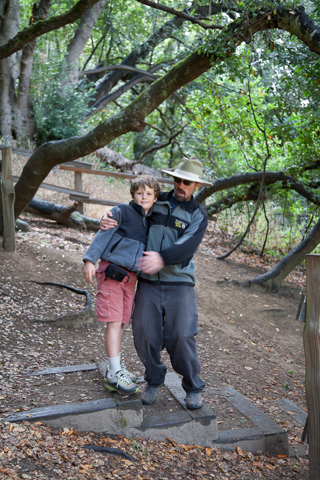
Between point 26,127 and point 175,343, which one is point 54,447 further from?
point 26,127

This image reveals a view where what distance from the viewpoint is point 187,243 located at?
2895mm

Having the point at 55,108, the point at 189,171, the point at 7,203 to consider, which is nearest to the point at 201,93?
the point at 55,108

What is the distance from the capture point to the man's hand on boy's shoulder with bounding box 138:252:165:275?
108 inches

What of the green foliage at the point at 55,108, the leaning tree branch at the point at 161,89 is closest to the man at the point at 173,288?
the leaning tree branch at the point at 161,89

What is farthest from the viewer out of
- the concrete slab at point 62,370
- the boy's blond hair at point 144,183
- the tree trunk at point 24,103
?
the tree trunk at point 24,103

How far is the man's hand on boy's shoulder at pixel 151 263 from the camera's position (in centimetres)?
275

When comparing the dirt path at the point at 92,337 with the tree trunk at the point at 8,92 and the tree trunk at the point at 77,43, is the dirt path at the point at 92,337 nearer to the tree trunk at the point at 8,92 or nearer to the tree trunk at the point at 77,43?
the tree trunk at the point at 8,92

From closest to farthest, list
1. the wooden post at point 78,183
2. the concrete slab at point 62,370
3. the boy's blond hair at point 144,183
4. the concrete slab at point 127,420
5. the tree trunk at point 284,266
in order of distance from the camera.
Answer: the concrete slab at point 127,420
the boy's blond hair at point 144,183
the concrete slab at point 62,370
the tree trunk at point 284,266
the wooden post at point 78,183

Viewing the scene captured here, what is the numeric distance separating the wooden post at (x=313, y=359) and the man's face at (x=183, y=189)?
887mm

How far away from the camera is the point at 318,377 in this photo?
2.91 meters

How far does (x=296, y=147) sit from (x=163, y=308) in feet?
23.7

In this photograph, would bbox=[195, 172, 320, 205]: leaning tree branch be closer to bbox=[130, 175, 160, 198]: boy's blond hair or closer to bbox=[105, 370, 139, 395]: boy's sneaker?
bbox=[130, 175, 160, 198]: boy's blond hair

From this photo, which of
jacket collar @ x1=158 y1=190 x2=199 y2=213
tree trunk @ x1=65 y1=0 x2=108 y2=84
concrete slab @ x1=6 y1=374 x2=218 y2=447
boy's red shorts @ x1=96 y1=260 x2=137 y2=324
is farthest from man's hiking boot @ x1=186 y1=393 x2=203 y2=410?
tree trunk @ x1=65 y1=0 x2=108 y2=84

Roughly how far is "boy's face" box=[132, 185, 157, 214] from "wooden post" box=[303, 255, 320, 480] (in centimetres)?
109
